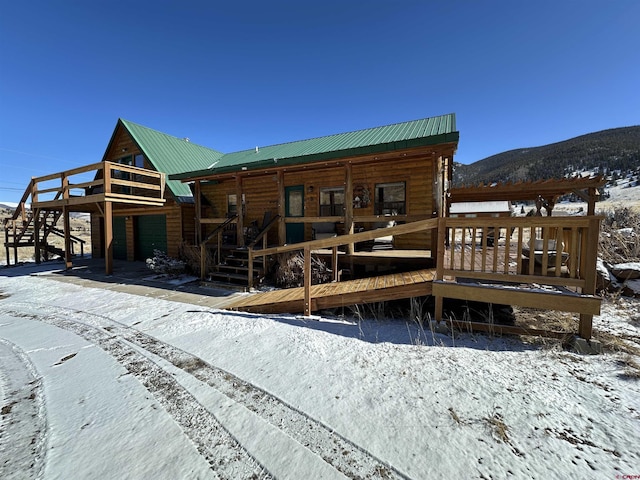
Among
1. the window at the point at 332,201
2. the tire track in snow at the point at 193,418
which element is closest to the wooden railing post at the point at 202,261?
the tire track in snow at the point at 193,418

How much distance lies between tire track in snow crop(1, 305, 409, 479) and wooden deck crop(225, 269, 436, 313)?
1802 mm

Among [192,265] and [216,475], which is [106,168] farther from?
[216,475]

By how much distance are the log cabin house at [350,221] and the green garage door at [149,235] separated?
0.08m

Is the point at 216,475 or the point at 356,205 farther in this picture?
the point at 356,205

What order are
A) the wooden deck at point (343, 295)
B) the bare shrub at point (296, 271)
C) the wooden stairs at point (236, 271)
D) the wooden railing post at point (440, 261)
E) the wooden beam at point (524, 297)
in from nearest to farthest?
the wooden beam at point (524, 297) → the wooden railing post at point (440, 261) → the wooden deck at point (343, 295) → the bare shrub at point (296, 271) → the wooden stairs at point (236, 271)

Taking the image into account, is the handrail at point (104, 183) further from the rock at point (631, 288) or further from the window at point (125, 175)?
the rock at point (631, 288)

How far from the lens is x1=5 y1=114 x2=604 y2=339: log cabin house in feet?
12.1

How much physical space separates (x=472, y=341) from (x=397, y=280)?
1.52m

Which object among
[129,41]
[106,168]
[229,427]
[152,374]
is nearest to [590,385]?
[229,427]

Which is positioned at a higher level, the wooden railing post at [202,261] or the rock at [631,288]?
the wooden railing post at [202,261]

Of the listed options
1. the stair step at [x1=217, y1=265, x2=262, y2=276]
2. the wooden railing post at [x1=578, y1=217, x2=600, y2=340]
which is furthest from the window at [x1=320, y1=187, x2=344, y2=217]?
the wooden railing post at [x1=578, y1=217, x2=600, y2=340]

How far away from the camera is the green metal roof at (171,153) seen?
1205cm

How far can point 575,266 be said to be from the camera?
349 centimetres

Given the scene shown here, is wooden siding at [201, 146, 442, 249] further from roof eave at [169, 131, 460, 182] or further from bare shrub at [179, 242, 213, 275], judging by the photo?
bare shrub at [179, 242, 213, 275]
